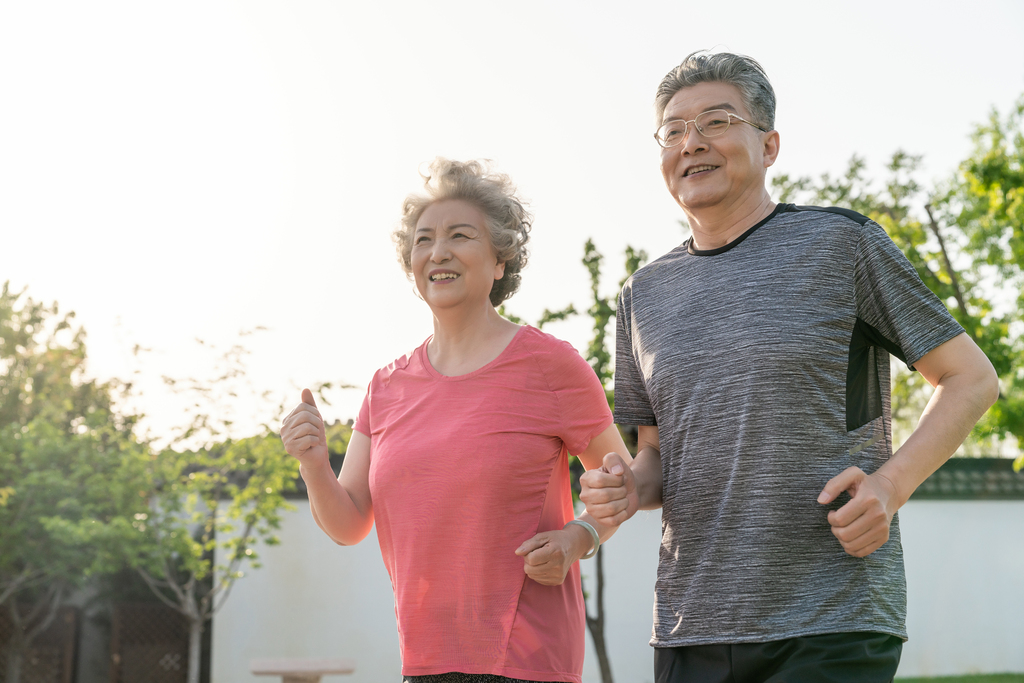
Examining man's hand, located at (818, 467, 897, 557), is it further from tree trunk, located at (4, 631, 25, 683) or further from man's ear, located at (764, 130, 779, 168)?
tree trunk, located at (4, 631, 25, 683)

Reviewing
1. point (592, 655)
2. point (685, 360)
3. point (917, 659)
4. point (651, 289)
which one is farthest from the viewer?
point (917, 659)

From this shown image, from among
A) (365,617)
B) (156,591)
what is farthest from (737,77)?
(365,617)

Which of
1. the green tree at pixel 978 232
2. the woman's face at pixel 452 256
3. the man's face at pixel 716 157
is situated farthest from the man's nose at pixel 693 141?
the green tree at pixel 978 232

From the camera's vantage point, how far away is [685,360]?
1.90 metres

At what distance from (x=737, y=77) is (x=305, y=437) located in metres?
1.31

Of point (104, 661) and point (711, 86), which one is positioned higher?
point (711, 86)

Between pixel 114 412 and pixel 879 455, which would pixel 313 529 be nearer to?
pixel 114 412

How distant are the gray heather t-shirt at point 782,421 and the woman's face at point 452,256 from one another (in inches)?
23.2

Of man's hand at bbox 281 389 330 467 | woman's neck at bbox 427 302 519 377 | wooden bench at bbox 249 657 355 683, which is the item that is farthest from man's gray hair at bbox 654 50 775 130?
wooden bench at bbox 249 657 355 683

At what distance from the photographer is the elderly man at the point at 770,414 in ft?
5.34

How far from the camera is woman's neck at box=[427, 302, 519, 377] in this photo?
2264 millimetres

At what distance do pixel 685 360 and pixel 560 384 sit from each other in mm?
390

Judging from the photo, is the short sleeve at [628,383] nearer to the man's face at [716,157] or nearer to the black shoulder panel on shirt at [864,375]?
the man's face at [716,157]

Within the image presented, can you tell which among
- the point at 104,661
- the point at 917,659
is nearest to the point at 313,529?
the point at 104,661
